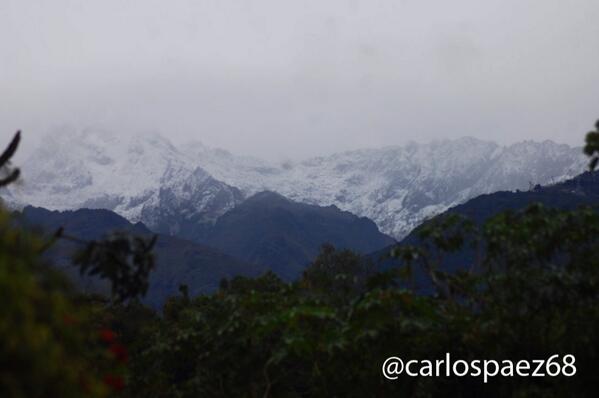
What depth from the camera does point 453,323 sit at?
40.9 feet

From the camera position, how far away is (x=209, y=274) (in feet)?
491

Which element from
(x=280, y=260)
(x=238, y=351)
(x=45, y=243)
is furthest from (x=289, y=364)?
(x=280, y=260)

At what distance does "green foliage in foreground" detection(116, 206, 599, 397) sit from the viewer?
11.5 metres

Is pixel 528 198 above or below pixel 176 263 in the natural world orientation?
above

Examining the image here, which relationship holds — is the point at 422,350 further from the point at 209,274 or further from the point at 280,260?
the point at 280,260

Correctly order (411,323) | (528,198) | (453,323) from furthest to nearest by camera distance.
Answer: (528,198) → (453,323) → (411,323)

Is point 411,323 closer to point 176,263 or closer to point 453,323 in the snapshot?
point 453,323

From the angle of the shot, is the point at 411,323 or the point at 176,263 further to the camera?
the point at 176,263

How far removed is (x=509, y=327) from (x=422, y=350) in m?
2.00

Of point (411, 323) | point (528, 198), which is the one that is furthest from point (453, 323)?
point (528, 198)

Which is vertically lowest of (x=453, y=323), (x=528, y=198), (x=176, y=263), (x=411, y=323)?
(x=411, y=323)

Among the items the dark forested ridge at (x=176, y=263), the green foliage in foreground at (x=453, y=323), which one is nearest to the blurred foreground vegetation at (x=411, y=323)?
the green foliage in foreground at (x=453, y=323)

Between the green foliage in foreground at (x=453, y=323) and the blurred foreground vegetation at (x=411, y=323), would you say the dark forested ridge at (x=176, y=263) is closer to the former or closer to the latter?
the blurred foreground vegetation at (x=411, y=323)

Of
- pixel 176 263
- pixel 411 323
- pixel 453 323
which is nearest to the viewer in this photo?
pixel 411 323
